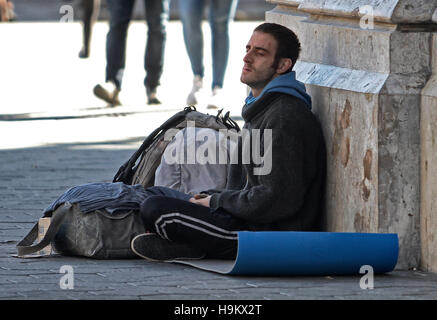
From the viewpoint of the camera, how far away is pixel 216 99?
34.6 feet

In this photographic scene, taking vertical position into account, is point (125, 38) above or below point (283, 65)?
above

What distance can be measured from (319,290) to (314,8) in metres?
1.74

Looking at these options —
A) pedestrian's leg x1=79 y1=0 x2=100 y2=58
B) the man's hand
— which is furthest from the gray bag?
pedestrian's leg x1=79 y1=0 x2=100 y2=58

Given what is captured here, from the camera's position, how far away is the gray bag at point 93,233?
213 inches

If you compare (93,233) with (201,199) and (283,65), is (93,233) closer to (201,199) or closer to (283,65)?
(201,199)

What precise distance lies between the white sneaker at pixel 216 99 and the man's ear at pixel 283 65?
495 cm

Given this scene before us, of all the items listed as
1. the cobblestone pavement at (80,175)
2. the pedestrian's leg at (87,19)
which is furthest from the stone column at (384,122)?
the pedestrian's leg at (87,19)

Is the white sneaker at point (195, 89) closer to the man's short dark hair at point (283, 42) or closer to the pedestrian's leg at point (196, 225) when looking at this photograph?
the man's short dark hair at point (283, 42)

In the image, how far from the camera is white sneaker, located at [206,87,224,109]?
34.4 feet

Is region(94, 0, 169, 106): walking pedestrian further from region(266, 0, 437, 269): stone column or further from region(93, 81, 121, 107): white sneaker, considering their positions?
region(266, 0, 437, 269): stone column

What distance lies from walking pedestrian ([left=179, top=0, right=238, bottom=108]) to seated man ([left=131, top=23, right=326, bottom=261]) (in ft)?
16.4

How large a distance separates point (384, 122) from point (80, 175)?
3.10 meters

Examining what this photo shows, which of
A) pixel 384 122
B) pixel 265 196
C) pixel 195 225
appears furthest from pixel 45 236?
pixel 384 122
